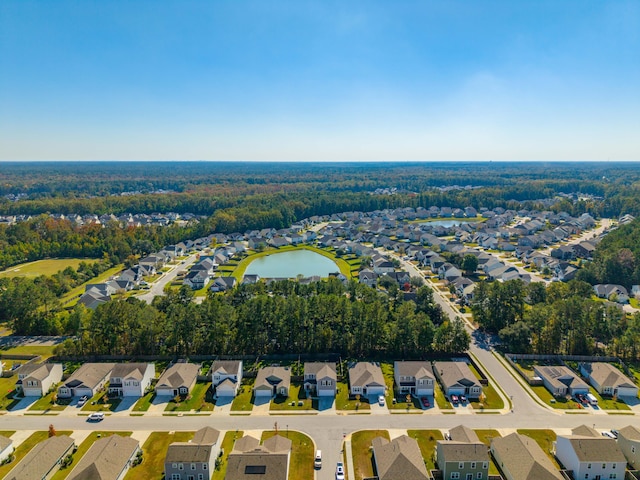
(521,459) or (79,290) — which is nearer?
(521,459)

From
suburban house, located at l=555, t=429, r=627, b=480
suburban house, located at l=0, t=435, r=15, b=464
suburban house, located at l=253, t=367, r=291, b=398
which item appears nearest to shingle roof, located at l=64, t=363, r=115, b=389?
suburban house, located at l=0, t=435, r=15, b=464

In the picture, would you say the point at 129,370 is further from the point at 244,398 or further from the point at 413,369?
the point at 413,369

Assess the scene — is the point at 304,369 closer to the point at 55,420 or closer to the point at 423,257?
the point at 55,420

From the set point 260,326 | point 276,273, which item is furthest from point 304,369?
point 276,273

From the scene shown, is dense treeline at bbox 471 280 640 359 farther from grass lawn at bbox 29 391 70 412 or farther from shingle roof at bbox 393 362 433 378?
grass lawn at bbox 29 391 70 412

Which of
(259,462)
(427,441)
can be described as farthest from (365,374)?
(259,462)

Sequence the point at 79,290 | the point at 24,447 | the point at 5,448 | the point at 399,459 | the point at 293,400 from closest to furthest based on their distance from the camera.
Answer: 1. the point at 399,459
2. the point at 5,448
3. the point at 24,447
4. the point at 293,400
5. the point at 79,290
